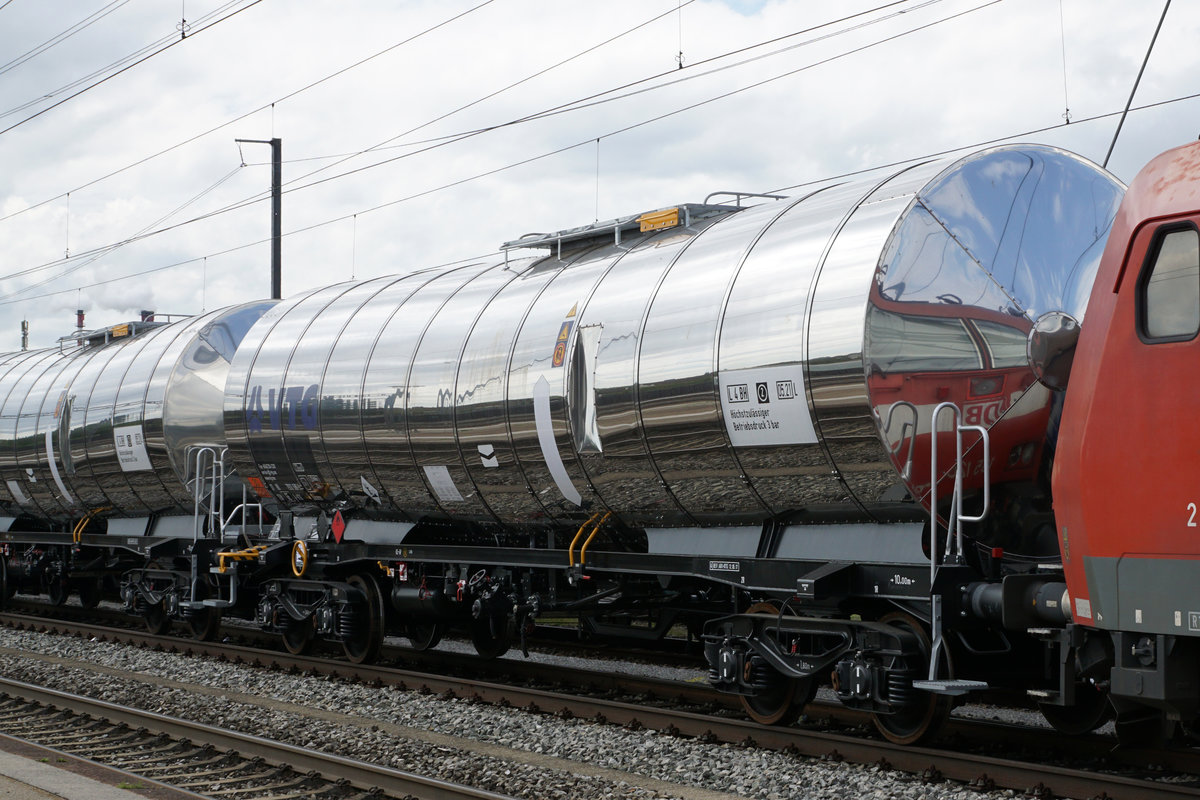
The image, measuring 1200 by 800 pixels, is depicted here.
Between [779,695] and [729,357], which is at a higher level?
[729,357]

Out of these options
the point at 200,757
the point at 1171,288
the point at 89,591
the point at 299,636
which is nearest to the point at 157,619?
the point at 299,636

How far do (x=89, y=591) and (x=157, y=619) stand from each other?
4.79m

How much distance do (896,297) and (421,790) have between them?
465 centimetres

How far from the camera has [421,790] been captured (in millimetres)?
8484

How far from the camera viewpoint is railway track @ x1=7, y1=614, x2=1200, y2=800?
317 inches

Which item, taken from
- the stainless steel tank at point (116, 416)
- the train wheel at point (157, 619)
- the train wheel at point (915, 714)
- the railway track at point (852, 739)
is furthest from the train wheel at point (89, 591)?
the train wheel at point (915, 714)

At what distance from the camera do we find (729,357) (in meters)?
9.73

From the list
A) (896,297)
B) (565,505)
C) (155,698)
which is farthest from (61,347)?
(896,297)

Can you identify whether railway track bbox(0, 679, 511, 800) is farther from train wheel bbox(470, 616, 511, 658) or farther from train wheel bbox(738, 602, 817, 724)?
train wheel bbox(470, 616, 511, 658)

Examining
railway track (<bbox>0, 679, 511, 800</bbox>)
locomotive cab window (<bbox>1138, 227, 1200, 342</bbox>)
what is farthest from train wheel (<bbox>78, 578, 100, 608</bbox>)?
locomotive cab window (<bbox>1138, 227, 1200, 342</bbox>)

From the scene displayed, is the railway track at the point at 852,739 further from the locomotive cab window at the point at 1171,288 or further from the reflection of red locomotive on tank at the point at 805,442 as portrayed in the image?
the locomotive cab window at the point at 1171,288

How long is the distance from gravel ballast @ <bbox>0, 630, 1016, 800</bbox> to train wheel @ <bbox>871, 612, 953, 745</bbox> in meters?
0.60

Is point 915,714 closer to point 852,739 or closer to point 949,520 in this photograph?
point 852,739

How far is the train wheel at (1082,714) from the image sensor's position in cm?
948
